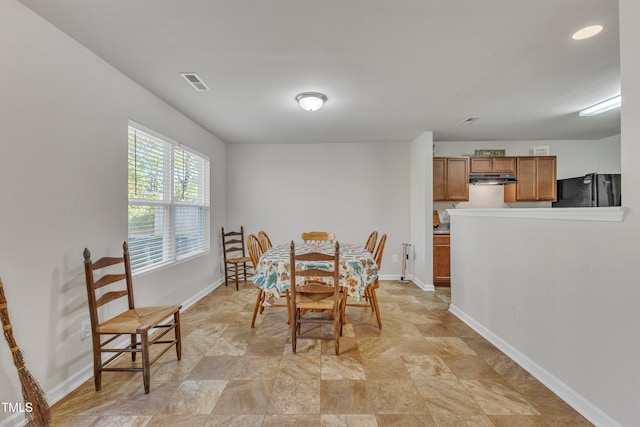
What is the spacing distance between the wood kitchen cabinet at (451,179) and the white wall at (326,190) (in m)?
0.56

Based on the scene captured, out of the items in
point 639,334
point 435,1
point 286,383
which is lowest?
point 286,383

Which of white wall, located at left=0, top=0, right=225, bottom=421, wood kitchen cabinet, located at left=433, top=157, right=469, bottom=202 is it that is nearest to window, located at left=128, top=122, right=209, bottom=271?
white wall, located at left=0, top=0, right=225, bottom=421

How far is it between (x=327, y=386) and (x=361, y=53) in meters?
2.52

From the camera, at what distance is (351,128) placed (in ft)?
13.4

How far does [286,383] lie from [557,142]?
5.97m

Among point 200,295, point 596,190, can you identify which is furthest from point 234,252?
point 596,190

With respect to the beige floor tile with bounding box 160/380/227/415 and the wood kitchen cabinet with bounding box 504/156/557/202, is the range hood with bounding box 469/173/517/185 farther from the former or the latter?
the beige floor tile with bounding box 160/380/227/415

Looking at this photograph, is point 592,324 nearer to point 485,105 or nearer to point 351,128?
point 485,105

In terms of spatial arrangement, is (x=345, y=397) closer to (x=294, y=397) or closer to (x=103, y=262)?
(x=294, y=397)

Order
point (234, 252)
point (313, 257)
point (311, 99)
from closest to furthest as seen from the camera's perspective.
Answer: point (313, 257), point (311, 99), point (234, 252)

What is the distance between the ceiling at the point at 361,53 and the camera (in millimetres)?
1677

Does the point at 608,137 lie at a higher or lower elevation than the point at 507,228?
higher

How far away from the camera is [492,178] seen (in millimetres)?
4461

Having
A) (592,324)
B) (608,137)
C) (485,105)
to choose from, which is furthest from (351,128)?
(608,137)
